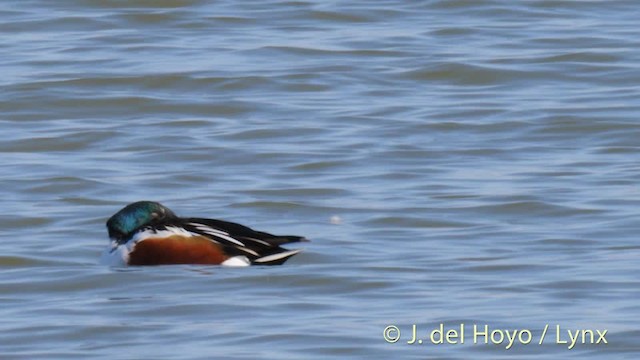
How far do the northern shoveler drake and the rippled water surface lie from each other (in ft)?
0.33

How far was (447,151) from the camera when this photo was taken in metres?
12.4

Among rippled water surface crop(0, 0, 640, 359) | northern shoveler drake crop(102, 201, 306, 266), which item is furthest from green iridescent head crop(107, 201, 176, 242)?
rippled water surface crop(0, 0, 640, 359)

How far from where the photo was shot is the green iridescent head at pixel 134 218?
10000 mm

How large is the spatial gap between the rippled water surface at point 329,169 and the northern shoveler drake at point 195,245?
0.10m

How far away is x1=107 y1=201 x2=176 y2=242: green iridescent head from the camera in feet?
32.8

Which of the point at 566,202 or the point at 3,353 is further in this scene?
the point at 566,202

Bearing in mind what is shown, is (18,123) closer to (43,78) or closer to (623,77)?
(43,78)

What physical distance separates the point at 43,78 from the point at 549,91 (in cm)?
340

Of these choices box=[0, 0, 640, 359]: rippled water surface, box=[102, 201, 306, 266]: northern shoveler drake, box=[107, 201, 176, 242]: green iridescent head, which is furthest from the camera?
box=[107, 201, 176, 242]: green iridescent head

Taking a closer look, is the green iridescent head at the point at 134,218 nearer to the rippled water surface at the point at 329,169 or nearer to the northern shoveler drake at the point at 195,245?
the northern shoveler drake at the point at 195,245

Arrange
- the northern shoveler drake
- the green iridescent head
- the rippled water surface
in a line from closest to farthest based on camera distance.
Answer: the rippled water surface, the northern shoveler drake, the green iridescent head

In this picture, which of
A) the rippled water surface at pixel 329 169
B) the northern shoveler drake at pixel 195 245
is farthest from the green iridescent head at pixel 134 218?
the rippled water surface at pixel 329 169

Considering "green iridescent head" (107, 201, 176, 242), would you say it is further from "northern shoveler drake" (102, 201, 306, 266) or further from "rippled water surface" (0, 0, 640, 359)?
"rippled water surface" (0, 0, 640, 359)

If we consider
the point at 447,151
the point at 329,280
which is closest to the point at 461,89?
the point at 447,151
